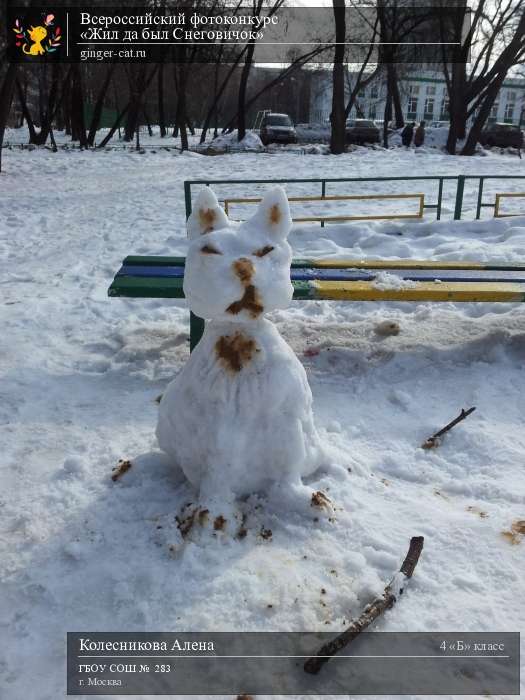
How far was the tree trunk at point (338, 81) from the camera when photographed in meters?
17.0

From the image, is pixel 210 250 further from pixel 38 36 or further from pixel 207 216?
pixel 38 36

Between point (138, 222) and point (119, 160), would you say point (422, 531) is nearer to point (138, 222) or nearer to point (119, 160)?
point (138, 222)

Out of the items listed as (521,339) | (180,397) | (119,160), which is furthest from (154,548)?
(119,160)

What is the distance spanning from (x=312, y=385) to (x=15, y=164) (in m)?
13.1

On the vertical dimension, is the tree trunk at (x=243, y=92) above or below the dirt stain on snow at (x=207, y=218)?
above

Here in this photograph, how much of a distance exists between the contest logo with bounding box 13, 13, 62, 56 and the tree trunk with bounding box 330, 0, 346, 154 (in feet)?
24.8

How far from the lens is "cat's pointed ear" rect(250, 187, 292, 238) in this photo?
2395 millimetres

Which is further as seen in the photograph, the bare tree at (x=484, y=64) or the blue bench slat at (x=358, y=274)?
the bare tree at (x=484, y=64)

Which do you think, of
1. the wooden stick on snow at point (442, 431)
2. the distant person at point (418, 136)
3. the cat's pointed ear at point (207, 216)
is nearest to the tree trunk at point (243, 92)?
the distant person at point (418, 136)

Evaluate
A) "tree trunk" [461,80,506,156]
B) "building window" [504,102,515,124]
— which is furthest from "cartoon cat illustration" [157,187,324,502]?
"building window" [504,102,515,124]

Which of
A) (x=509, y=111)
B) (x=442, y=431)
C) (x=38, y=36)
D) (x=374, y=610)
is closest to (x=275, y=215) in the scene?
(x=374, y=610)

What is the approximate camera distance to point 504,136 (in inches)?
990

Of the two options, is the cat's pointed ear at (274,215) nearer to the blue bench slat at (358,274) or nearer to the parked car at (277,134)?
the blue bench slat at (358,274)

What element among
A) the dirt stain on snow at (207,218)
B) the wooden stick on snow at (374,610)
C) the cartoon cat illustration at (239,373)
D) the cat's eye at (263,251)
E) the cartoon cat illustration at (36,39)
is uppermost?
the cartoon cat illustration at (36,39)
